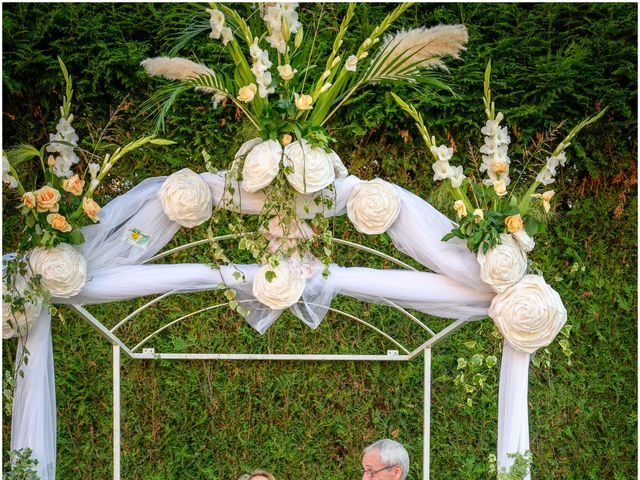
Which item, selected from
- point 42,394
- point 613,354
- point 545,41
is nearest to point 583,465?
point 613,354

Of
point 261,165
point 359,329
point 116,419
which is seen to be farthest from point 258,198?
point 359,329

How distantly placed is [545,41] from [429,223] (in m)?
2.04

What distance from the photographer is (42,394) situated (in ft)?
9.49

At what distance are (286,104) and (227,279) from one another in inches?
24.8

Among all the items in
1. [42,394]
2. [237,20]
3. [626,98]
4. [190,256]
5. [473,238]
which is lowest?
[42,394]

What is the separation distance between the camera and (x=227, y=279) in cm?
293

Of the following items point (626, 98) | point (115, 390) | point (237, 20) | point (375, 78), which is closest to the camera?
point (237, 20)

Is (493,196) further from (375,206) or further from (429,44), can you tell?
(429,44)

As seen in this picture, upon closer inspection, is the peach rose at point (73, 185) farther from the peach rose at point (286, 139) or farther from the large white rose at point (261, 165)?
the peach rose at point (286, 139)

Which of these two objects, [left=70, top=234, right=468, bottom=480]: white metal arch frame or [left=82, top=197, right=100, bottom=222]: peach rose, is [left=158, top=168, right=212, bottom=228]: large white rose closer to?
[left=82, top=197, right=100, bottom=222]: peach rose

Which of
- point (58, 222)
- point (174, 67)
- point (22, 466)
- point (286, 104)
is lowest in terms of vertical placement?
point (22, 466)

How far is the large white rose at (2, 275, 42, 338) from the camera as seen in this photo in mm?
2783

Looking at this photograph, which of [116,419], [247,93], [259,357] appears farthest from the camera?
[259,357]

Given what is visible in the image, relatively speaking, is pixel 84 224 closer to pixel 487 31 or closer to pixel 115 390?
pixel 115 390
